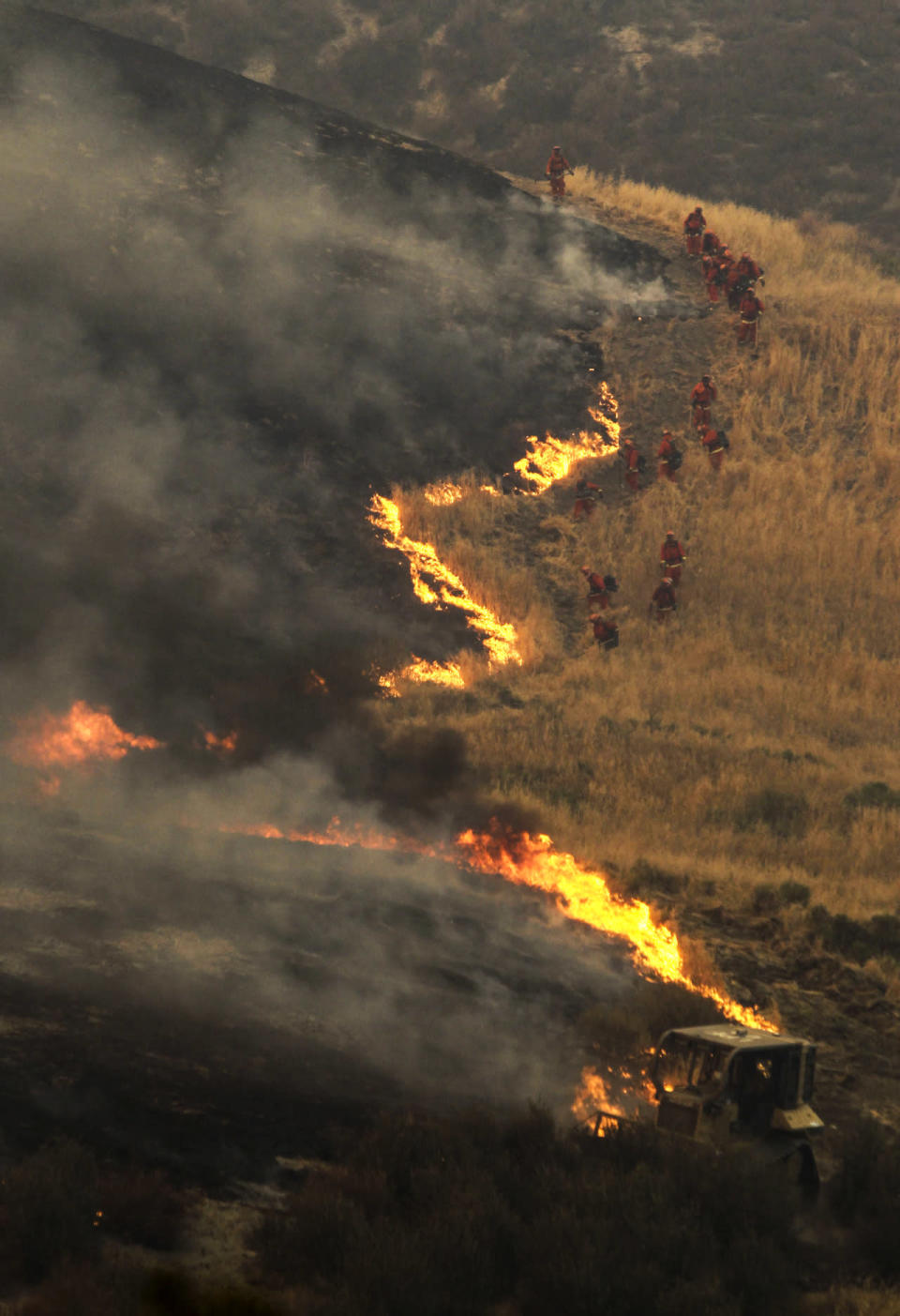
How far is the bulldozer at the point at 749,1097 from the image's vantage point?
327 inches

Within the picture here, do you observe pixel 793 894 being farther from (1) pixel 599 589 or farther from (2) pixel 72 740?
(2) pixel 72 740

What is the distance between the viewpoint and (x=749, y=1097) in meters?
8.56

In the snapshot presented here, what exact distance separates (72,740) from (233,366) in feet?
31.1

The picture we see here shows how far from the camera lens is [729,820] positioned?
14859mm

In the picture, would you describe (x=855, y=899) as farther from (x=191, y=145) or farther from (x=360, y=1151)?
(x=191, y=145)

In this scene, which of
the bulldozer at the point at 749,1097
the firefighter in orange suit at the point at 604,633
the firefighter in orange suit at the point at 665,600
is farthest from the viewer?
the firefighter in orange suit at the point at 665,600

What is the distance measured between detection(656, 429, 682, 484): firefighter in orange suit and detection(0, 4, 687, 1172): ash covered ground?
196 cm

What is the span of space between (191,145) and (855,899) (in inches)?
816

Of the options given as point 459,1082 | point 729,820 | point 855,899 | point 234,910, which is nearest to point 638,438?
point 729,820

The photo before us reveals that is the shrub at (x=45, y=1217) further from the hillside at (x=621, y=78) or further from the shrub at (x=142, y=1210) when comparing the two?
the hillside at (x=621, y=78)

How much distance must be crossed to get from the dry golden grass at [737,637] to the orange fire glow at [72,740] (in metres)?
3.72

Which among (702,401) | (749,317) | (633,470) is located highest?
(749,317)

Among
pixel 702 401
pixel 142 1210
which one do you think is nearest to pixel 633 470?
pixel 702 401

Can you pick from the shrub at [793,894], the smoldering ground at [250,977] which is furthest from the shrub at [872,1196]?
the shrub at [793,894]
